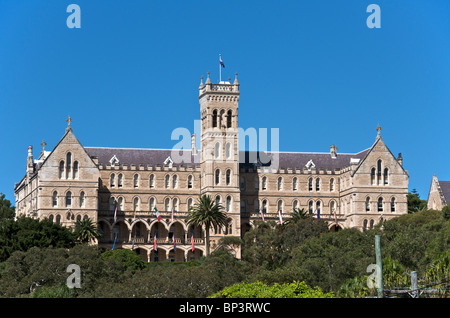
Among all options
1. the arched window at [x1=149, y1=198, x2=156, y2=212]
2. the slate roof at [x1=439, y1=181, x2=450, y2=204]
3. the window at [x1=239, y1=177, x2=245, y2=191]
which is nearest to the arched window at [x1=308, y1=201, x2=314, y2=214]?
the window at [x1=239, y1=177, x2=245, y2=191]

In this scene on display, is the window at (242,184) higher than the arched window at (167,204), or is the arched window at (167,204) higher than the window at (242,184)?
the window at (242,184)

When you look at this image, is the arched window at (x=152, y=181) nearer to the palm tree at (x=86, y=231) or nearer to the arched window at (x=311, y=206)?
the palm tree at (x=86, y=231)

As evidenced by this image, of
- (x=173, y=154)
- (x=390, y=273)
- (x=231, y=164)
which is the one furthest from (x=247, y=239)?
(x=390, y=273)

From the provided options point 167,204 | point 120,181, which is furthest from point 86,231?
point 167,204

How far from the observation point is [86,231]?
98812 millimetres

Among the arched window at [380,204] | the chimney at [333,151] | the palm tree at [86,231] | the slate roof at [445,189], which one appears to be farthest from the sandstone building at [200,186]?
the slate roof at [445,189]

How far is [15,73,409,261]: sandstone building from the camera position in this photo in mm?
104250

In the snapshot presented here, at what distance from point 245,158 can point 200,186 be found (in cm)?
690

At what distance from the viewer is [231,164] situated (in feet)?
356

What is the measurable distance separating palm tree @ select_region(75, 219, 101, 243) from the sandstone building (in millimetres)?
3553

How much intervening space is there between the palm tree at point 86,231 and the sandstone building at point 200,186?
355 cm

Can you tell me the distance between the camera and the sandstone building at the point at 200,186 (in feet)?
342

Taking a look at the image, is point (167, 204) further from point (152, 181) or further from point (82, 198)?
point (82, 198)

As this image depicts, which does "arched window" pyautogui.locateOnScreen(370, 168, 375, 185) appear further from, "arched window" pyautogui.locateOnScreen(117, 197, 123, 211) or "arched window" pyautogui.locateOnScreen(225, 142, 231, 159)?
"arched window" pyautogui.locateOnScreen(117, 197, 123, 211)
